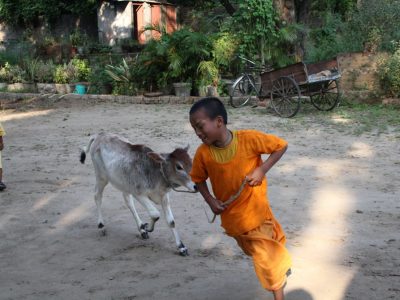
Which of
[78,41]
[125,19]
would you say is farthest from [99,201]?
[125,19]

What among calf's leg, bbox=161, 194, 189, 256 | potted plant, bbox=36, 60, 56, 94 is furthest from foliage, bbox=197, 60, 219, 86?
calf's leg, bbox=161, 194, 189, 256

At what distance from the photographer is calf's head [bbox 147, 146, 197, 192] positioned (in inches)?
171

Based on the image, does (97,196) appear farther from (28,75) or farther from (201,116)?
(28,75)

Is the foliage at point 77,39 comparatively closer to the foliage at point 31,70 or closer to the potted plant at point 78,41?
the potted plant at point 78,41

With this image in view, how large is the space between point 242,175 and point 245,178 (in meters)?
0.05

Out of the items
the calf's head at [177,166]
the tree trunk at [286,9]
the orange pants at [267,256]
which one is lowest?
the orange pants at [267,256]

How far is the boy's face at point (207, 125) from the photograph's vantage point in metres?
2.95

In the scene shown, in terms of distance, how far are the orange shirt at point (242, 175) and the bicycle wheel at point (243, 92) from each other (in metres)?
10.2

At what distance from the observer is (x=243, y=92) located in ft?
45.1

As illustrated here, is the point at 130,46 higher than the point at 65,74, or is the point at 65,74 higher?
the point at 130,46

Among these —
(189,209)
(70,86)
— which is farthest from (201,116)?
(70,86)

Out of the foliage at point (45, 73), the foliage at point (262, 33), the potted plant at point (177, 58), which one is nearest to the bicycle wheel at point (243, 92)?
the foliage at point (262, 33)

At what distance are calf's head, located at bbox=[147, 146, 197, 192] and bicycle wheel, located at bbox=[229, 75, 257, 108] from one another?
896 cm

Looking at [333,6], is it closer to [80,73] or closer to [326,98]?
[326,98]
